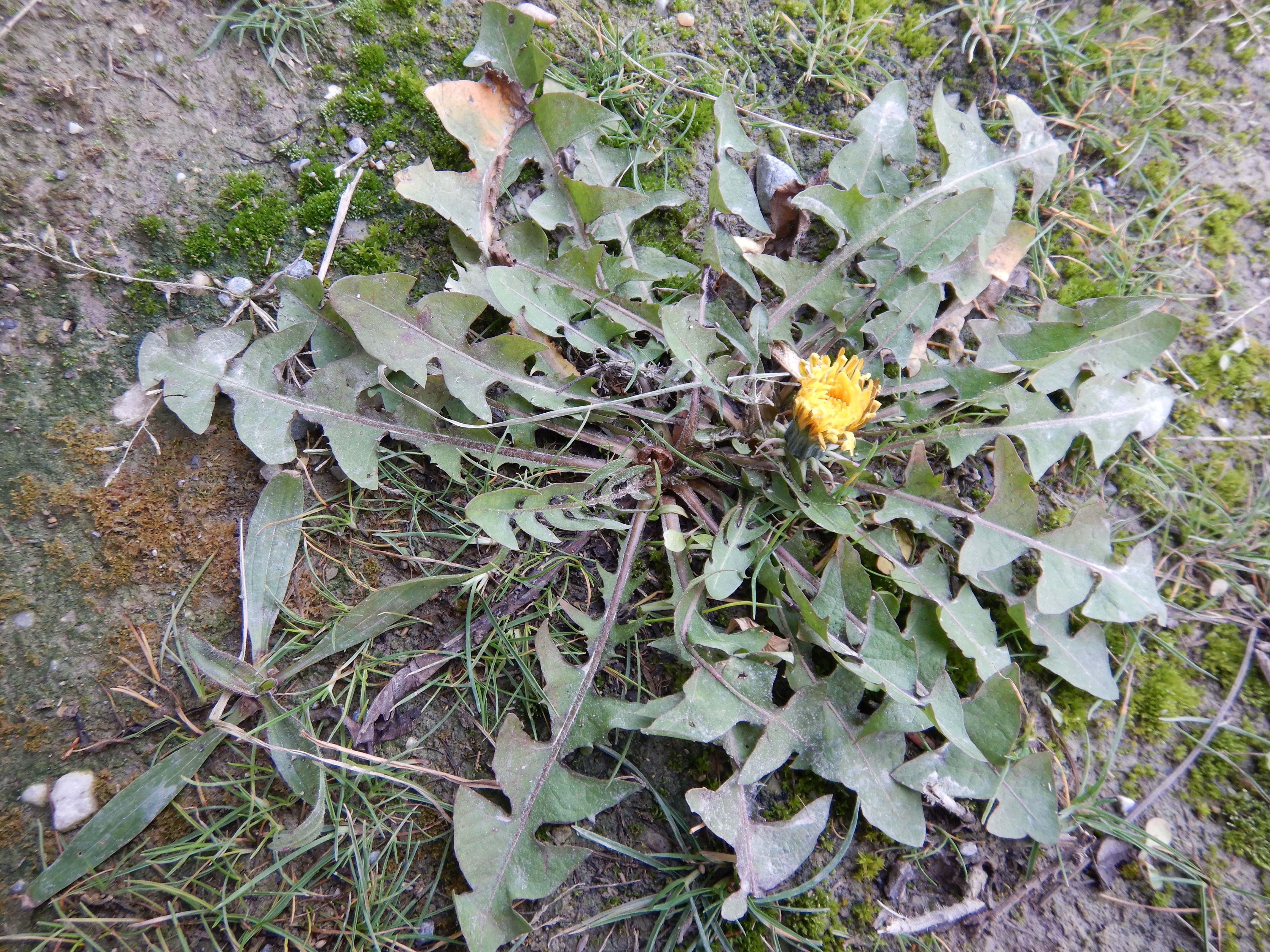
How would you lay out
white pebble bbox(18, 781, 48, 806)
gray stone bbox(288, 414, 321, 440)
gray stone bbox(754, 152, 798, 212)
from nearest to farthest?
white pebble bbox(18, 781, 48, 806)
gray stone bbox(288, 414, 321, 440)
gray stone bbox(754, 152, 798, 212)

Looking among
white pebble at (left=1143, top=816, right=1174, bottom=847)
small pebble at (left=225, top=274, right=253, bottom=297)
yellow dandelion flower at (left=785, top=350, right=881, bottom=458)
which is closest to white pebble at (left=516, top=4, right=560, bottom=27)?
small pebble at (left=225, top=274, right=253, bottom=297)

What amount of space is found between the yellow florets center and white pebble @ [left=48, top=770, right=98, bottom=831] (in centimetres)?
238

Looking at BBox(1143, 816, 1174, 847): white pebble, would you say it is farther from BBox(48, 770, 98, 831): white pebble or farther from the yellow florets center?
BBox(48, 770, 98, 831): white pebble

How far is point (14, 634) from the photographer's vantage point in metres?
1.95

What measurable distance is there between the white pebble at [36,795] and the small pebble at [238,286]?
1.60 meters

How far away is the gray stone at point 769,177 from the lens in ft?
8.27

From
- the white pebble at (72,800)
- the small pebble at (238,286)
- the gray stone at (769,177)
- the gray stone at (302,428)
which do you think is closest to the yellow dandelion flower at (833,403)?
the gray stone at (769,177)

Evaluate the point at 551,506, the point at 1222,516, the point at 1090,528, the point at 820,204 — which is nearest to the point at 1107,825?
the point at 1090,528

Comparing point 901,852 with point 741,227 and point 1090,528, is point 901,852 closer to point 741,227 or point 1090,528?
point 1090,528

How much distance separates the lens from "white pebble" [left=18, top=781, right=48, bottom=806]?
6.18 feet

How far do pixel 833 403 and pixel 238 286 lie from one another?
80.5 inches

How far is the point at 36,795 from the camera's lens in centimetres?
189

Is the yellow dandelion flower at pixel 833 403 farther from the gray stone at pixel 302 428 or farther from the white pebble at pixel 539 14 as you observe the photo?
the white pebble at pixel 539 14

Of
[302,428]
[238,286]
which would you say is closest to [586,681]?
[302,428]
